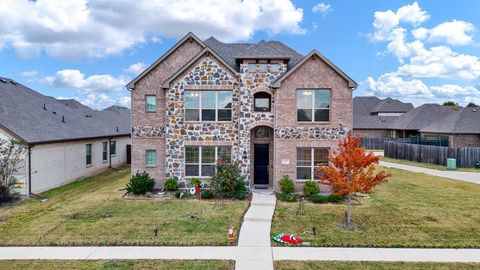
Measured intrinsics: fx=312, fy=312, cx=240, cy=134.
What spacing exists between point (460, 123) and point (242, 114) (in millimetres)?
29330

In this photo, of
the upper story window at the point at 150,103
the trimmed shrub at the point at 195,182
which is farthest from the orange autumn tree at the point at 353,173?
the upper story window at the point at 150,103

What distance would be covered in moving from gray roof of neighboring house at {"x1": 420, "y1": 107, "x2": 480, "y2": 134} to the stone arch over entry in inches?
1017

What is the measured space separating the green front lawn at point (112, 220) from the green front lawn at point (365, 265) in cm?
250

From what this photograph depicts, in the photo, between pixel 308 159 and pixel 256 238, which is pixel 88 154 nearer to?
pixel 308 159

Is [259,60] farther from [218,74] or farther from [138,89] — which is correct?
[138,89]

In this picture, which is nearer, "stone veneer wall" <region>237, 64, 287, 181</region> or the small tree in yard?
the small tree in yard

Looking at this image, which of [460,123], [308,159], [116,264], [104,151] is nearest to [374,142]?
[460,123]

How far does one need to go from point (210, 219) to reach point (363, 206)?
749cm

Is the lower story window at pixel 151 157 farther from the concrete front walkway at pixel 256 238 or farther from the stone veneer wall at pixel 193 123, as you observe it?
the concrete front walkway at pixel 256 238

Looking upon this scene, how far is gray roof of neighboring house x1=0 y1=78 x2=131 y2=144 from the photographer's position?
17203 mm

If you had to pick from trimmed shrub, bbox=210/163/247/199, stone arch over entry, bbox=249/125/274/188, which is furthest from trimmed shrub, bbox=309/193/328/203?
trimmed shrub, bbox=210/163/247/199

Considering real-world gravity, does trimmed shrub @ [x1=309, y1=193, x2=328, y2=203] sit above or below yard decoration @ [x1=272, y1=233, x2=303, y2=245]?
above

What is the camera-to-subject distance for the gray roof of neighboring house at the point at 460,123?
108 ft

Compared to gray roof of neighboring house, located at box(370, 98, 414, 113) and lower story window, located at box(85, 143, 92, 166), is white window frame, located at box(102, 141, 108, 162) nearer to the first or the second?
lower story window, located at box(85, 143, 92, 166)
